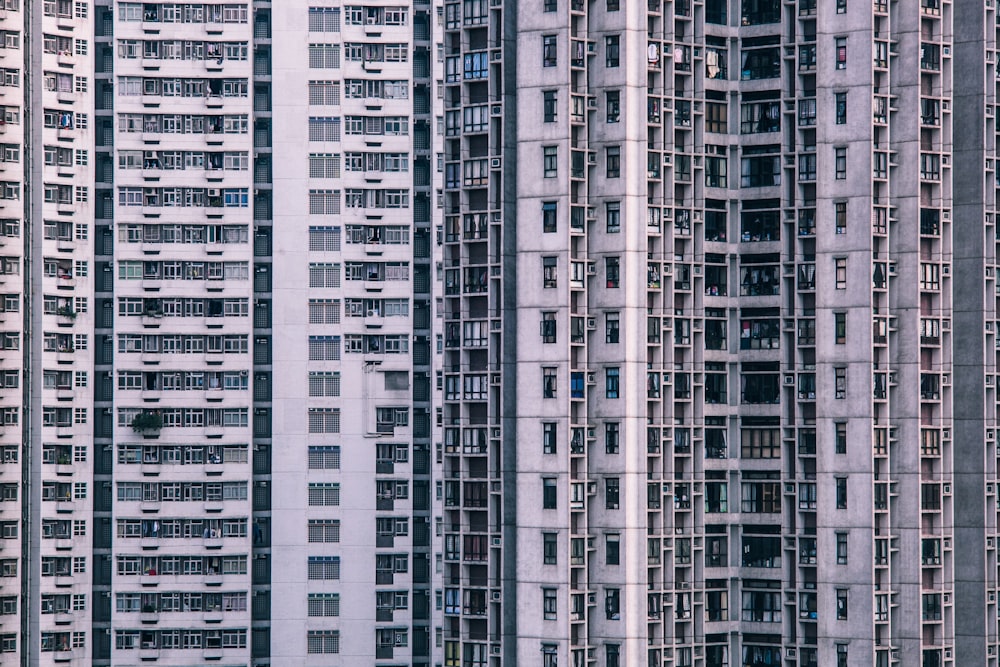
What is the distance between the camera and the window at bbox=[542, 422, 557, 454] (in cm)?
9831

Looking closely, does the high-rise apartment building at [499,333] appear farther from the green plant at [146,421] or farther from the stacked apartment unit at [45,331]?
the green plant at [146,421]

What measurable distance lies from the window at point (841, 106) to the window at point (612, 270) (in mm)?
14771

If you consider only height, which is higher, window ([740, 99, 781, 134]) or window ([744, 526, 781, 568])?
window ([740, 99, 781, 134])

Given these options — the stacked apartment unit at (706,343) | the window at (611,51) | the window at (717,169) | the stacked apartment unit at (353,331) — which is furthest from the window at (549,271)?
the stacked apartment unit at (353,331)

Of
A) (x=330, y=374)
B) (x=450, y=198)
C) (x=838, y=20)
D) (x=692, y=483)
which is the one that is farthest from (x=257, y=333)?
(x=838, y=20)

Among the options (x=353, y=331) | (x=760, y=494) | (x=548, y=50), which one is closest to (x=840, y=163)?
(x=548, y=50)

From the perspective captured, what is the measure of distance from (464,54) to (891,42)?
2274cm

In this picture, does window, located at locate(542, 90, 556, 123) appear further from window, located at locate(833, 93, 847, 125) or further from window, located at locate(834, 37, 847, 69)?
window, located at locate(834, 37, 847, 69)

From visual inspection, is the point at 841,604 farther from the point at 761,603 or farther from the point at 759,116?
the point at 759,116

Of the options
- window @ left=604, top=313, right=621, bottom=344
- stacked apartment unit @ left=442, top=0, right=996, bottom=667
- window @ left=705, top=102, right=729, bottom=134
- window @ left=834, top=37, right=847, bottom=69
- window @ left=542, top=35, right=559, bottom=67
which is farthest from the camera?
window @ left=705, top=102, right=729, bottom=134

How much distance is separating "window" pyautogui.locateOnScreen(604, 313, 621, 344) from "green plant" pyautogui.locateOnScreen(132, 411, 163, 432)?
34.5 meters

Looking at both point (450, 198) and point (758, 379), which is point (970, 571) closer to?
point (758, 379)

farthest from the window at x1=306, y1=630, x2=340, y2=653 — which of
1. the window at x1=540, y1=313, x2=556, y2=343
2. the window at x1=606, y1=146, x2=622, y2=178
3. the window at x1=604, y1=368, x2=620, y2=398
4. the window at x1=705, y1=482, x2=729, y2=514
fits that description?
the window at x1=606, y1=146, x2=622, y2=178

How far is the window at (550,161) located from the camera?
99188 millimetres
